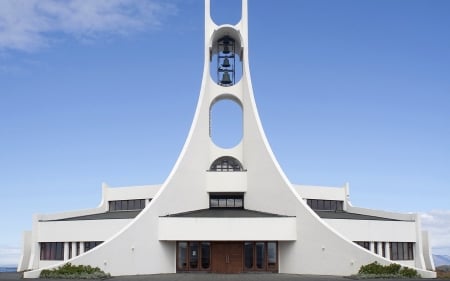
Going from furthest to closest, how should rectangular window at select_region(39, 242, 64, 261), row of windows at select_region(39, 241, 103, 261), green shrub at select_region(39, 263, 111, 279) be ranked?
rectangular window at select_region(39, 242, 64, 261)
row of windows at select_region(39, 241, 103, 261)
green shrub at select_region(39, 263, 111, 279)

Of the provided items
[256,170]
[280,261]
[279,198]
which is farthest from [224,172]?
[280,261]

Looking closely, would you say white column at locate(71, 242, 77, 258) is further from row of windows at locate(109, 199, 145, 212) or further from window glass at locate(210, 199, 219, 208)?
window glass at locate(210, 199, 219, 208)

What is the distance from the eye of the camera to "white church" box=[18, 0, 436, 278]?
99.1 ft

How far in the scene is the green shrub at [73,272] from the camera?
26.8 meters

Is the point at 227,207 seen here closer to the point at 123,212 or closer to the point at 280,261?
the point at 280,261

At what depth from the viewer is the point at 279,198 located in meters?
33.4

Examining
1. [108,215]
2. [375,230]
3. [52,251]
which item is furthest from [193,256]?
[375,230]

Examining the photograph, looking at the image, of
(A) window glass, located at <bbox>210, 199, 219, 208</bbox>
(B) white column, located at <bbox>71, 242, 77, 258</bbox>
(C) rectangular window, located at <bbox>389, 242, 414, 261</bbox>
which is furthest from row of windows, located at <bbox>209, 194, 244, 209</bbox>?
(C) rectangular window, located at <bbox>389, 242, 414, 261</bbox>

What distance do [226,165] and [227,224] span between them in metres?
7.62

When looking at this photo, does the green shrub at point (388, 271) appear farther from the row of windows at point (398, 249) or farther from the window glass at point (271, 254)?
the row of windows at point (398, 249)

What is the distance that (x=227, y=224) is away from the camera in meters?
31.5

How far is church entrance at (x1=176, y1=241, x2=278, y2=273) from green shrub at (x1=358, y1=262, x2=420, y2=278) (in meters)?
6.38

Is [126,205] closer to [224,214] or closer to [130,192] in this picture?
[130,192]

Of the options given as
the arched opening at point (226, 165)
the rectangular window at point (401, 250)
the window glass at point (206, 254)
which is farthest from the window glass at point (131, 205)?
the rectangular window at point (401, 250)
